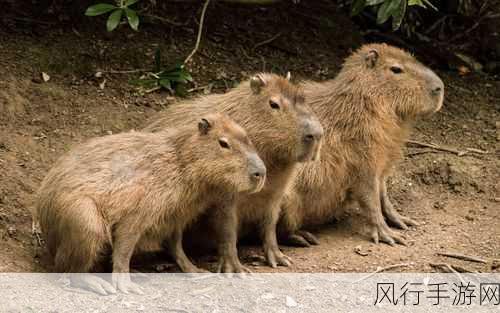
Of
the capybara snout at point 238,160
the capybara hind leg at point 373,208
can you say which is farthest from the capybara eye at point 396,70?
the capybara snout at point 238,160

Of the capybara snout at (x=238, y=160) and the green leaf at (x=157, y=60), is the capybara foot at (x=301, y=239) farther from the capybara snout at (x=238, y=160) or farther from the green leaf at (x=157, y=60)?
the green leaf at (x=157, y=60)

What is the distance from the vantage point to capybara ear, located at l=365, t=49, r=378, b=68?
23.8 feet

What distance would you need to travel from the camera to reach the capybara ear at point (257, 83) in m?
6.66

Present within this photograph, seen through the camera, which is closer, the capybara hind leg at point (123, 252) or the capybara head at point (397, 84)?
the capybara hind leg at point (123, 252)

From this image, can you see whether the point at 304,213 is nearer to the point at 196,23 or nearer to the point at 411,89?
the point at 411,89

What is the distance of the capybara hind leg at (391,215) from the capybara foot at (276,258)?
3.81 feet

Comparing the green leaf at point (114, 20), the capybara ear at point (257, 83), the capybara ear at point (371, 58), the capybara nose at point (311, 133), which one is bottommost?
the capybara nose at point (311, 133)

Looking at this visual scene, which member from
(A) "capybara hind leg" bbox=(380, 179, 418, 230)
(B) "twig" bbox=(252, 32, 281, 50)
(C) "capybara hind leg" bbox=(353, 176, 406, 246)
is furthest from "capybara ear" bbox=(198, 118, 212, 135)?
(B) "twig" bbox=(252, 32, 281, 50)

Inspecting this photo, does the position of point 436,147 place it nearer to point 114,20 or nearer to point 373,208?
point 373,208

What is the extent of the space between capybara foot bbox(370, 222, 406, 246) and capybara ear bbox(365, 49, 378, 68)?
3.83ft

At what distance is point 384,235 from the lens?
23.7 feet

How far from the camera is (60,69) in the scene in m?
8.34

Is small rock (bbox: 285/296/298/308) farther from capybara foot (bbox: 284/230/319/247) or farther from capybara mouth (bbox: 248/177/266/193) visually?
capybara foot (bbox: 284/230/319/247)

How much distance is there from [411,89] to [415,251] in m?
1.18
